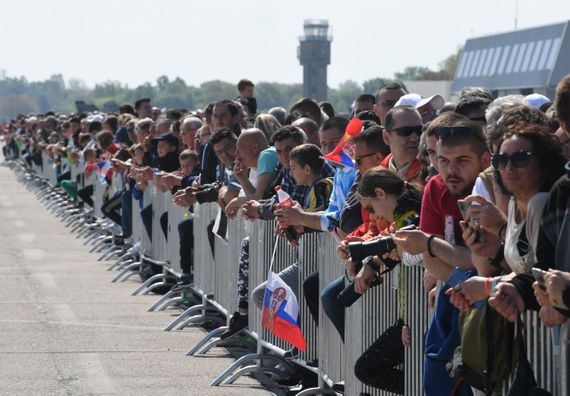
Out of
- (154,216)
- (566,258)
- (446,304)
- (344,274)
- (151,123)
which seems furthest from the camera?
(151,123)

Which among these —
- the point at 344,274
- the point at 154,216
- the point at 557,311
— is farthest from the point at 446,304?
the point at 154,216

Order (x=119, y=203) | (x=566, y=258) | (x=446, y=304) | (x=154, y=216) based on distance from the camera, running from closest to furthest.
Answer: (x=566, y=258)
(x=446, y=304)
(x=154, y=216)
(x=119, y=203)

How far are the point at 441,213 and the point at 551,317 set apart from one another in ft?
4.94

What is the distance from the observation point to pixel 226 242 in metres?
12.5

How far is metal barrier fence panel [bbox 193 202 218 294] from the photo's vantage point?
13445 mm

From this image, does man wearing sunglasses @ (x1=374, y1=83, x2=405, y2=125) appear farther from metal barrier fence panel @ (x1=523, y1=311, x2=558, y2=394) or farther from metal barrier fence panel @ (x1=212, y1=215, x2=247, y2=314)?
metal barrier fence panel @ (x1=523, y1=311, x2=558, y2=394)

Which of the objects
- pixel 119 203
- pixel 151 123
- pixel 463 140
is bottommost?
pixel 119 203

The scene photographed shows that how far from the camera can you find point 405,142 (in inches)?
330

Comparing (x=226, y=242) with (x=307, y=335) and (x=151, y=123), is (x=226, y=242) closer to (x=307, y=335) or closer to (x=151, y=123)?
(x=307, y=335)

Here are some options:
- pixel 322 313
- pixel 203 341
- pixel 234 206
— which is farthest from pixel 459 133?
pixel 203 341

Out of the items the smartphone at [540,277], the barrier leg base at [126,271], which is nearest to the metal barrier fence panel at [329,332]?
the smartphone at [540,277]

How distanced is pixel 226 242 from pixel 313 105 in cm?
236

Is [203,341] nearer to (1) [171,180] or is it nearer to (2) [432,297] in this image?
(1) [171,180]

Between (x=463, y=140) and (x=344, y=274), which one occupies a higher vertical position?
(x=463, y=140)
